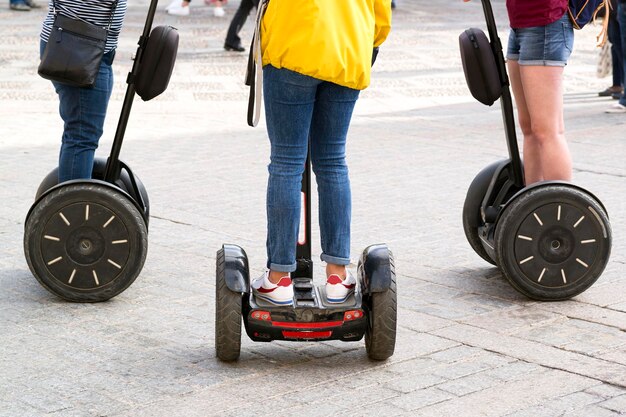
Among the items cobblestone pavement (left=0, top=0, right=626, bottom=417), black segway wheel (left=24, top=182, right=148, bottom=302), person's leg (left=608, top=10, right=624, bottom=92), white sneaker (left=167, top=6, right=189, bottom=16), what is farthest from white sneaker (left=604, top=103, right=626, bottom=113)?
white sneaker (left=167, top=6, right=189, bottom=16)

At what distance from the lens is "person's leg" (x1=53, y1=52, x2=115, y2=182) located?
17.3ft

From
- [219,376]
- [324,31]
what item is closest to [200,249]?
[219,376]

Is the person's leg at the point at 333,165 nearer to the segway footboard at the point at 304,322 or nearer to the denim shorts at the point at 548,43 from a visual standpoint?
the segway footboard at the point at 304,322

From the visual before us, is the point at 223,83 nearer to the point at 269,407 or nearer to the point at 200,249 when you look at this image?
the point at 200,249

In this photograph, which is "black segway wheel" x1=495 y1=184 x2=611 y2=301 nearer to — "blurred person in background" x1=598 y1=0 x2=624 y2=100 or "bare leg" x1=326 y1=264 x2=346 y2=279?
"bare leg" x1=326 y1=264 x2=346 y2=279

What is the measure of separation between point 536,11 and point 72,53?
6.39 ft

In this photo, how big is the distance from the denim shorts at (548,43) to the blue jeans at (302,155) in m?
1.35

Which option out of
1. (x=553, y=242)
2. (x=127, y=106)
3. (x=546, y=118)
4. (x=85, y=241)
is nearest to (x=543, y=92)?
(x=546, y=118)

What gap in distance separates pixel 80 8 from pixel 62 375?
169 cm

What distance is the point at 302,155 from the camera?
162 inches

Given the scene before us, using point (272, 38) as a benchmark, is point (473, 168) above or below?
below

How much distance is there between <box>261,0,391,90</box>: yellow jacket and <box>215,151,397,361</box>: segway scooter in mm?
700

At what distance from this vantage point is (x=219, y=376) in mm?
4113

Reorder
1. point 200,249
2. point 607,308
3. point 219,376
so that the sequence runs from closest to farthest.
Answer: point 219,376
point 607,308
point 200,249
